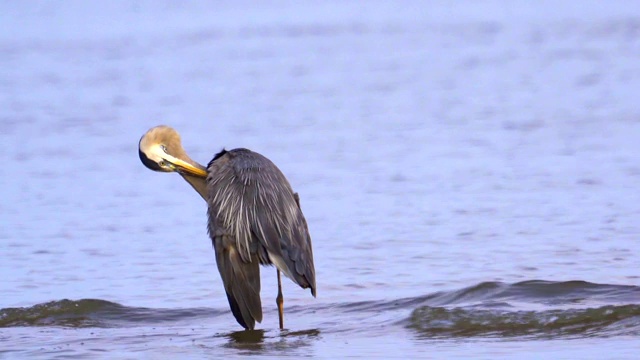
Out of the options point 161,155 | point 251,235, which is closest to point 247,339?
point 251,235

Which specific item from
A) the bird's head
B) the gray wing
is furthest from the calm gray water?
the bird's head

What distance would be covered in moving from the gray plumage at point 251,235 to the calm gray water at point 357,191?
286 millimetres

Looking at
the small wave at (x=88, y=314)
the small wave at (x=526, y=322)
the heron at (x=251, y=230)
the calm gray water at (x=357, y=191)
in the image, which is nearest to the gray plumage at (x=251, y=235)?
the heron at (x=251, y=230)

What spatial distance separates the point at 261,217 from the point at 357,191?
12.3 feet

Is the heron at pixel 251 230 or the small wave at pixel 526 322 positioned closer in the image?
the small wave at pixel 526 322

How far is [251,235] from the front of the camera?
7.59 metres

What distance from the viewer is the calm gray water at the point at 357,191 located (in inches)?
299

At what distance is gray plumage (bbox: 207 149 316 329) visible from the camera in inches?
293

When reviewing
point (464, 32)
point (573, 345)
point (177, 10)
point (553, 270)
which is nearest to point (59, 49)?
point (177, 10)

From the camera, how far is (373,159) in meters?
12.6

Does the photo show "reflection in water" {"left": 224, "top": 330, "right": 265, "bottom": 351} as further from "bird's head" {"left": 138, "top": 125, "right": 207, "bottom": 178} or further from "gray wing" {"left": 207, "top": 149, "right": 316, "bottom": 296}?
"bird's head" {"left": 138, "top": 125, "right": 207, "bottom": 178}

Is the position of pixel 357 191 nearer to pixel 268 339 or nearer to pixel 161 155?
pixel 161 155

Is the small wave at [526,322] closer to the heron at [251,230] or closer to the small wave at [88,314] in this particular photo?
the heron at [251,230]

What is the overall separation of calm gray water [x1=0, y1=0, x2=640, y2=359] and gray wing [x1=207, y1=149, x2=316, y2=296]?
455 millimetres
